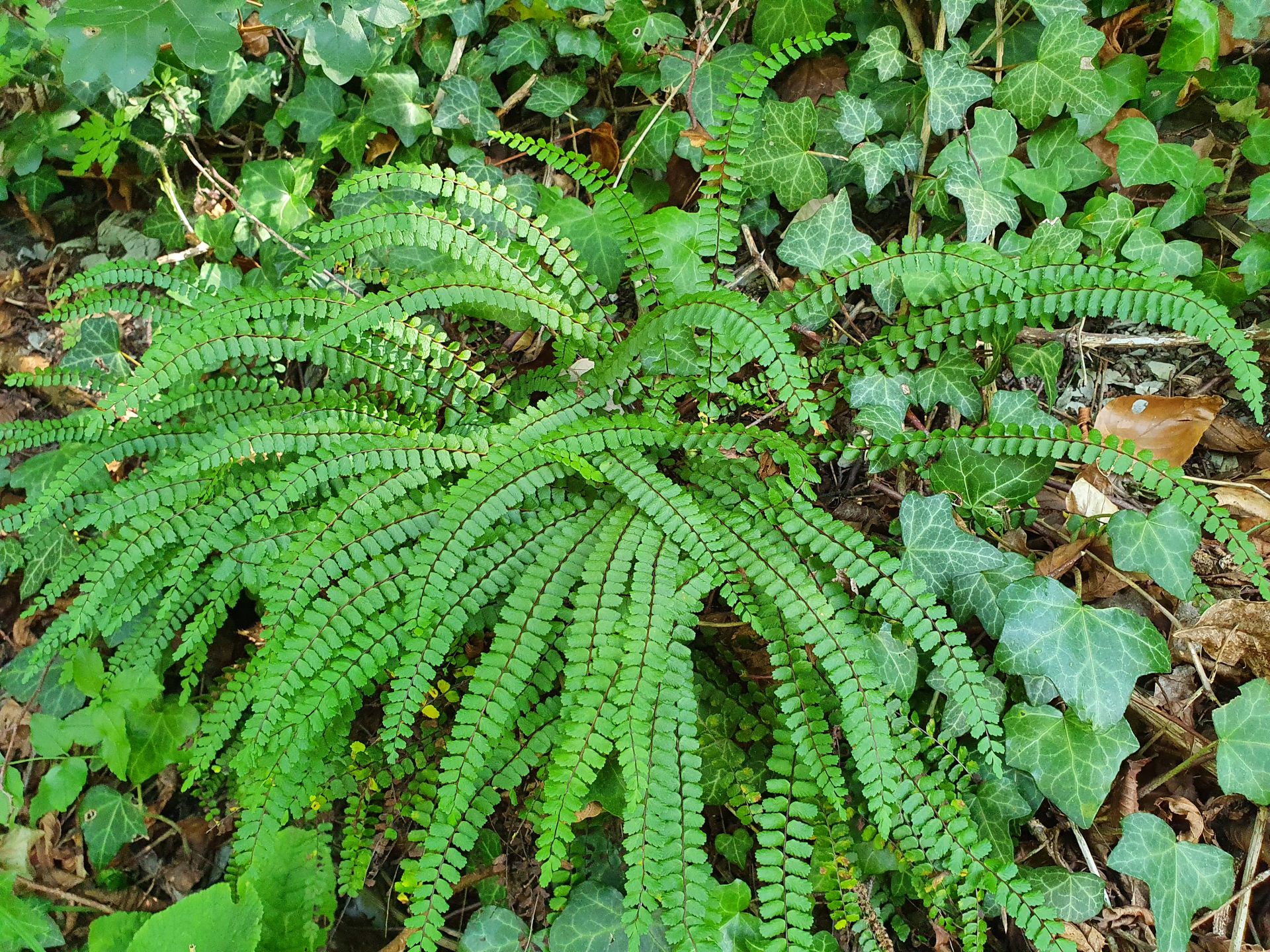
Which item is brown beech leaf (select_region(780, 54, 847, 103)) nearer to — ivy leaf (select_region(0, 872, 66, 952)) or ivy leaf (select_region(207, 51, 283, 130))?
ivy leaf (select_region(207, 51, 283, 130))

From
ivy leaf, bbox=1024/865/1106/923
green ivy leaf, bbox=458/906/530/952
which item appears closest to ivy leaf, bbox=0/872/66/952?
green ivy leaf, bbox=458/906/530/952

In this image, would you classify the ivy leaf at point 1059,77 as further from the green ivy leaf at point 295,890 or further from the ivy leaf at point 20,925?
the ivy leaf at point 20,925

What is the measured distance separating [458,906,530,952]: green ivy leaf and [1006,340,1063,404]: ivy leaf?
210 cm

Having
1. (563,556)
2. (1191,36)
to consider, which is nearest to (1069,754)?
(563,556)

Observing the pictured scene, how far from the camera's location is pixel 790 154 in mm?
2678

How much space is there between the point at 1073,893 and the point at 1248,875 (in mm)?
415

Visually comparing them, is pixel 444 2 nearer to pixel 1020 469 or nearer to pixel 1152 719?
pixel 1020 469

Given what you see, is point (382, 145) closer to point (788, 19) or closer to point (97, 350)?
point (97, 350)

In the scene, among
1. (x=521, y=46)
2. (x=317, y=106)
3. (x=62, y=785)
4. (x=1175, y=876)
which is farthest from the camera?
(x=317, y=106)

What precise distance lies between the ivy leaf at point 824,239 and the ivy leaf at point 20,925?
2.80 metres

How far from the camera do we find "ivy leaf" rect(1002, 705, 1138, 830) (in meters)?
2.03

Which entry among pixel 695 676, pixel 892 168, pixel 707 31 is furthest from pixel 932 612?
pixel 707 31

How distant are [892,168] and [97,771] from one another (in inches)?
133

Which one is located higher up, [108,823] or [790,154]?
[790,154]
